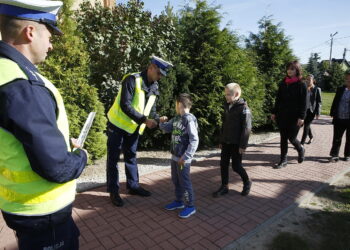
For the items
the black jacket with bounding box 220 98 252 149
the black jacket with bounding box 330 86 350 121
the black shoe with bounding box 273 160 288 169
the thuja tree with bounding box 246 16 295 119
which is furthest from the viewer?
the thuja tree with bounding box 246 16 295 119

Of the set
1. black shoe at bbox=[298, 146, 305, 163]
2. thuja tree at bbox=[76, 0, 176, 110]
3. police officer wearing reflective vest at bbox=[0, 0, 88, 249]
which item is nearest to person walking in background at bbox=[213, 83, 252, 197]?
black shoe at bbox=[298, 146, 305, 163]

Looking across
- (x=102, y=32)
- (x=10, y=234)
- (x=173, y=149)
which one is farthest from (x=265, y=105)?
(x=10, y=234)

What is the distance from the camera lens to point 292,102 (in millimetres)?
5145

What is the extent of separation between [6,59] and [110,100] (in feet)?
Result: 16.2

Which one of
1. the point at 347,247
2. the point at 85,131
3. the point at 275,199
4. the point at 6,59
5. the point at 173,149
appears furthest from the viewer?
the point at 275,199

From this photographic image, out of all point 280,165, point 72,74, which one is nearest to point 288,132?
point 280,165

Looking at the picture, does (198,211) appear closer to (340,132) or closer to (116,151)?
(116,151)

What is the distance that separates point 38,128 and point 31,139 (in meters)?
0.06

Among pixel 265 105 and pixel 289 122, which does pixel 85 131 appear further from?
pixel 265 105

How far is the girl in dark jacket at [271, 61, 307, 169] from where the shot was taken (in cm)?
500

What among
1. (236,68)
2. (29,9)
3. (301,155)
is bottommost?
(301,155)

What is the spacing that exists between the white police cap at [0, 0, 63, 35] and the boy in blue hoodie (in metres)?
2.11

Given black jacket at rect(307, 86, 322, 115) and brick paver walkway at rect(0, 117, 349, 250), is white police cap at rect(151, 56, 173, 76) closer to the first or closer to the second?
brick paver walkway at rect(0, 117, 349, 250)

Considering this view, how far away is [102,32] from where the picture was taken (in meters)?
6.06
